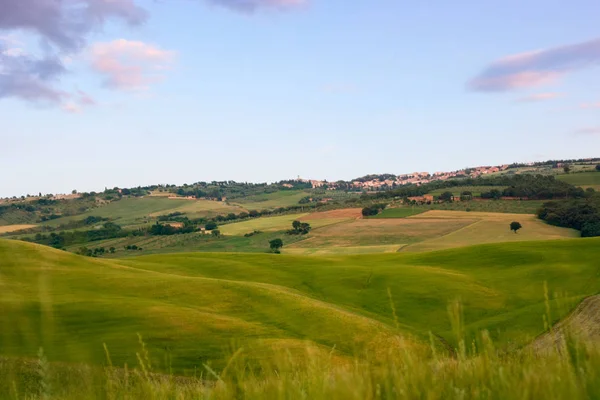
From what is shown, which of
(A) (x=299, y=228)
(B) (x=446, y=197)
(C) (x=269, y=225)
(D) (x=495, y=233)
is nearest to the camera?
(D) (x=495, y=233)

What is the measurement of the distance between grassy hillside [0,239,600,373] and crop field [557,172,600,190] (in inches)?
4137

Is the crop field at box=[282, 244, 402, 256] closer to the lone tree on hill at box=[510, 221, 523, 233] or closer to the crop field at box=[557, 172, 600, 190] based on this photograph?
the lone tree on hill at box=[510, 221, 523, 233]

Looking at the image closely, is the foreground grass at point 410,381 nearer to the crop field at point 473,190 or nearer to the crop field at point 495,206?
the crop field at point 495,206

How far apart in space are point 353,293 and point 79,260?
110ft

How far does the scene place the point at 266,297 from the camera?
174 ft

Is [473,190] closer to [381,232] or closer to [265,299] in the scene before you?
[381,232]

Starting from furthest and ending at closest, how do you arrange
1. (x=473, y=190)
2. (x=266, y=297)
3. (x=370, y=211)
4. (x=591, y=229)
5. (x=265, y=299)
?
(x=473, y=190), (x=370, y=211), (x=591, y=229), (x=266, y=297), (x=265, y=299)

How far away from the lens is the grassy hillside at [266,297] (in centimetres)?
3832

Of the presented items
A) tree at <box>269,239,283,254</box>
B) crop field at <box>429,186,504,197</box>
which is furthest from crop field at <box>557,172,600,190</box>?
tree at <box>269,239,283,254</box>

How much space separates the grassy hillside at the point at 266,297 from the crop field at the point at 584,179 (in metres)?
105

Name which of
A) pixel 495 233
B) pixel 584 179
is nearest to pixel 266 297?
pixel 495 233

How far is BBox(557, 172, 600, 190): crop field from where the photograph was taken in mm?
171375

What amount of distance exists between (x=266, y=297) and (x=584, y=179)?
162 m

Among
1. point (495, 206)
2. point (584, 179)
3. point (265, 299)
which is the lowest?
point (265, 299)
